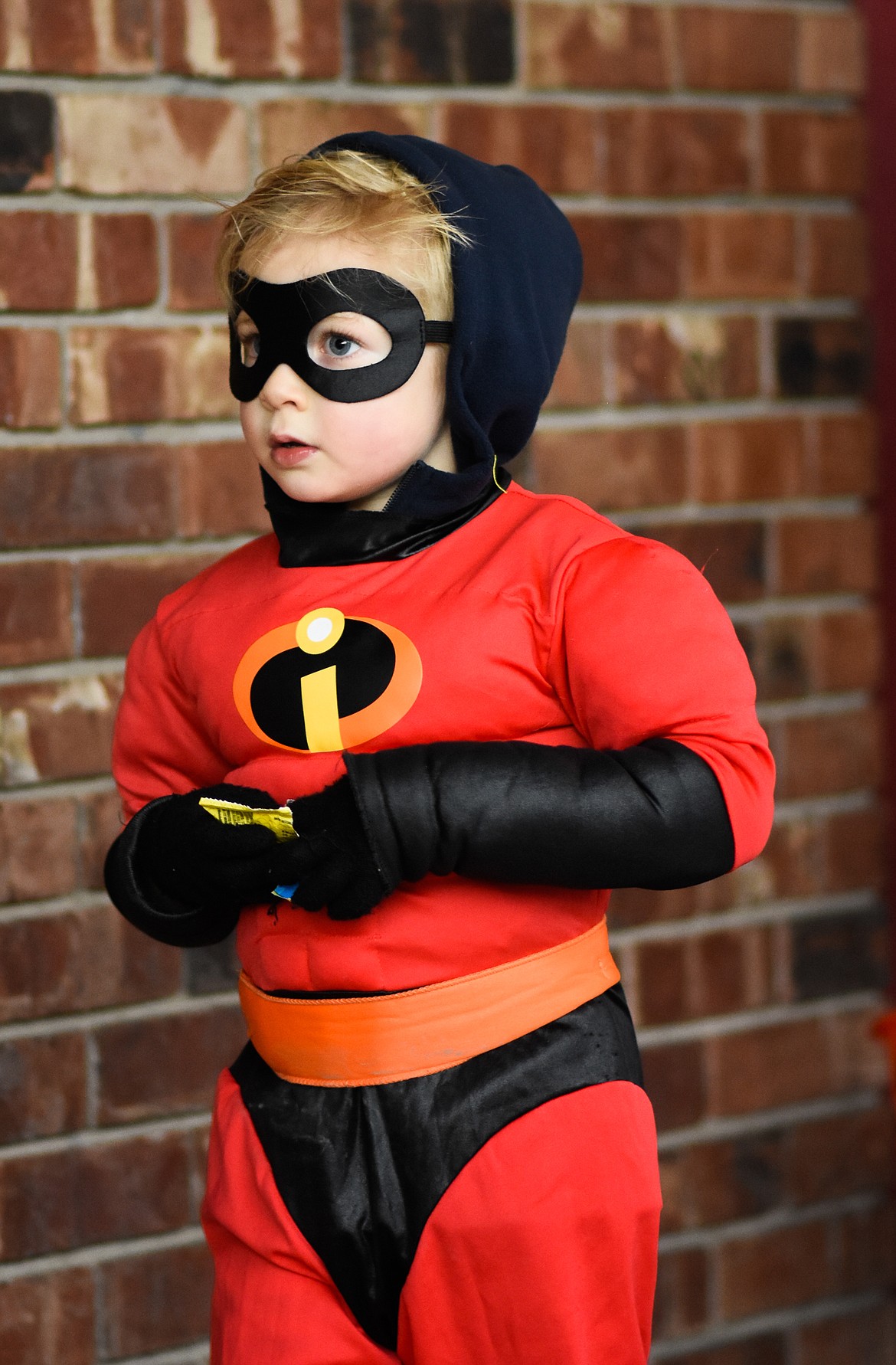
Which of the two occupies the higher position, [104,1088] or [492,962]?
[492,962]

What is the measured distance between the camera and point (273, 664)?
106cm

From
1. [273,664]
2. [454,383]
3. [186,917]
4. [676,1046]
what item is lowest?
[676,1046]

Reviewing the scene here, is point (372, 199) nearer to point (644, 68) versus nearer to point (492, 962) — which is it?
point (492, 962)

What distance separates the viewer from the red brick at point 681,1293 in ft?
5.71

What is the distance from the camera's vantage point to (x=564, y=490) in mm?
1644

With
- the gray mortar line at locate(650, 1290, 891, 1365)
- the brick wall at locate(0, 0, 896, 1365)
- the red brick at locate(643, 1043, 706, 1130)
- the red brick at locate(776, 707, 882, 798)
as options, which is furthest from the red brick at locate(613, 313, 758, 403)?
the gray mortar line at locate(650, 1290, 891, 1365)

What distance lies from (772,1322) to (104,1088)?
83 cm

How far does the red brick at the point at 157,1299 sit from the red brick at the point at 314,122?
1.08 m

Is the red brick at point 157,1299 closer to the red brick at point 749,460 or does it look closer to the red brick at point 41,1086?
the red brick at point 41,1086

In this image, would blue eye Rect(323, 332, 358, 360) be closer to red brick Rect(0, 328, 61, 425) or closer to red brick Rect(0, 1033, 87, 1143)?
red brick Rect(0, 328, 61, 425)

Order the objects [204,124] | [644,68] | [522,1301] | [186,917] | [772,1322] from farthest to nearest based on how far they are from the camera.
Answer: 1. [772,1322]
2. [644,68]
3. [204,124]
4. [186,917]
5. [522,1301]

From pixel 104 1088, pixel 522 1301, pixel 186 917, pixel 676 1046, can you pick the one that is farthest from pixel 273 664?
pixel 676 1046

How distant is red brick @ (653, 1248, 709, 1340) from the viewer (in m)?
1.74

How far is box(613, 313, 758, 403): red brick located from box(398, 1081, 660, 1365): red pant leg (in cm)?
88
